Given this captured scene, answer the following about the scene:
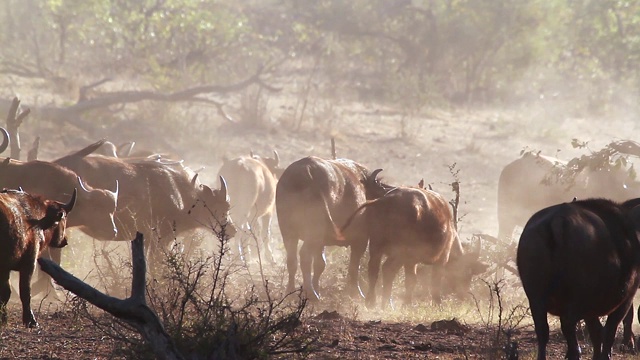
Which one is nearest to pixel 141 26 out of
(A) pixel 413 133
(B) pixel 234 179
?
(A) pixel 413 133

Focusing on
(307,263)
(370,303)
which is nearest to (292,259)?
(307,263)

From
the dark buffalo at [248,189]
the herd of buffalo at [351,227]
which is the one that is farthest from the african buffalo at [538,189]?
the dark buffalo at [248,189]

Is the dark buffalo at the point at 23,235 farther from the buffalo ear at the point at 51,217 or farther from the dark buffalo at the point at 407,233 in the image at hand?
the dark buffalo at the point at 407,233

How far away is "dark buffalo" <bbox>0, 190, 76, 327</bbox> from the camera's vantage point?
8.23 m

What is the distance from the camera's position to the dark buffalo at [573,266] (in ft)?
21.9

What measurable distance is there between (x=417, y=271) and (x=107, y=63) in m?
18.7

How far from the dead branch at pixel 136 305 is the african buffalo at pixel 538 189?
11.7 m

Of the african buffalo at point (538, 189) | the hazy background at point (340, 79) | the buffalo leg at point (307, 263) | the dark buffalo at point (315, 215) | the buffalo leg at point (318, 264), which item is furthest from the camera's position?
the hazy background at point (340, 79)

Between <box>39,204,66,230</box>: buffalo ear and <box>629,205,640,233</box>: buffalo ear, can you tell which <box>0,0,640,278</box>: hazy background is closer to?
<box>39,204,66,230</box>: buffalo ear

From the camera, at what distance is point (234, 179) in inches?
674

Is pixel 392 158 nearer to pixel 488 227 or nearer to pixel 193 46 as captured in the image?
pixel 488 227

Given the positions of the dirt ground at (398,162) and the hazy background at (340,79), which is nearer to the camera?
the dirt ground at (398,162)

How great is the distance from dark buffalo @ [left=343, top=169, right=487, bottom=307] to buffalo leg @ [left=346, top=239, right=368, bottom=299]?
0.45 meters

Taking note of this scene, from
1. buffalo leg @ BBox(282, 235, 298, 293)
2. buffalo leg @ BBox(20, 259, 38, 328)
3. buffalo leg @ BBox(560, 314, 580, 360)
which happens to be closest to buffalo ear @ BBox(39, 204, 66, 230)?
buffalo leg @ BBox(20, 259, 38, 328)
